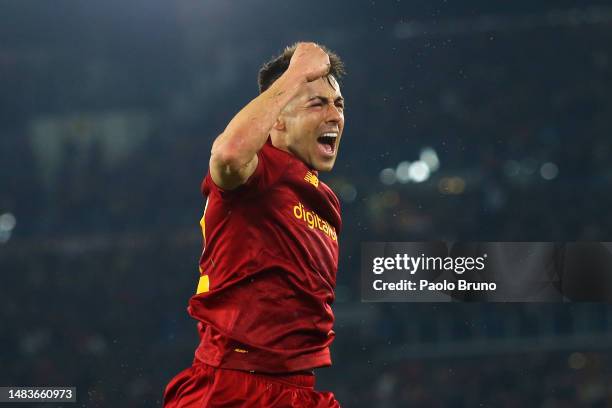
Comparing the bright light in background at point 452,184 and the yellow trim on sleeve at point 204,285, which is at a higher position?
the bright light in background at point 452,184

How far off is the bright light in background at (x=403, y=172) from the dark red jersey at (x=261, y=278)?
16.3 feet

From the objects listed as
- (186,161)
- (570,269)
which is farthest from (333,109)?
(186,161)

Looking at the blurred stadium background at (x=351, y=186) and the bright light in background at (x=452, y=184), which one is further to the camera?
the bright light in background at (x=452, y=184)

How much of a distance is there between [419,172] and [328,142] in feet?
16.1

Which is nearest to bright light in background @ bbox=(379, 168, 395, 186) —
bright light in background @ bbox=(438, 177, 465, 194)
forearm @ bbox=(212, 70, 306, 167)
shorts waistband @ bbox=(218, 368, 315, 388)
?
bright light in background @ bbox=(438, 177, 465, 194)

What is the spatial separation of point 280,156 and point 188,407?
0.72 meters

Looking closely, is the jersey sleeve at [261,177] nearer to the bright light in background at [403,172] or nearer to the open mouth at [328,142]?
the open mouth at [328,142]

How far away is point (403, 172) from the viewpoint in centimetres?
762

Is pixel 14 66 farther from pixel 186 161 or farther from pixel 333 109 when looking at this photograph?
pixel 333 109

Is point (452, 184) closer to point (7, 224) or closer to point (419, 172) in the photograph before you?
point (419, 172)

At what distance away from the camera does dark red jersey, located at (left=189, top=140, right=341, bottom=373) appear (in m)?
2.37

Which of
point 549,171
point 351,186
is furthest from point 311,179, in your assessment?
point 549,171

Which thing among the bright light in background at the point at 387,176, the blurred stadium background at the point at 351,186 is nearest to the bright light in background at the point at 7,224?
the blurred stadium background at the point at 351,186

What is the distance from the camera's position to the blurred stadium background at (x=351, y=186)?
7082mm
